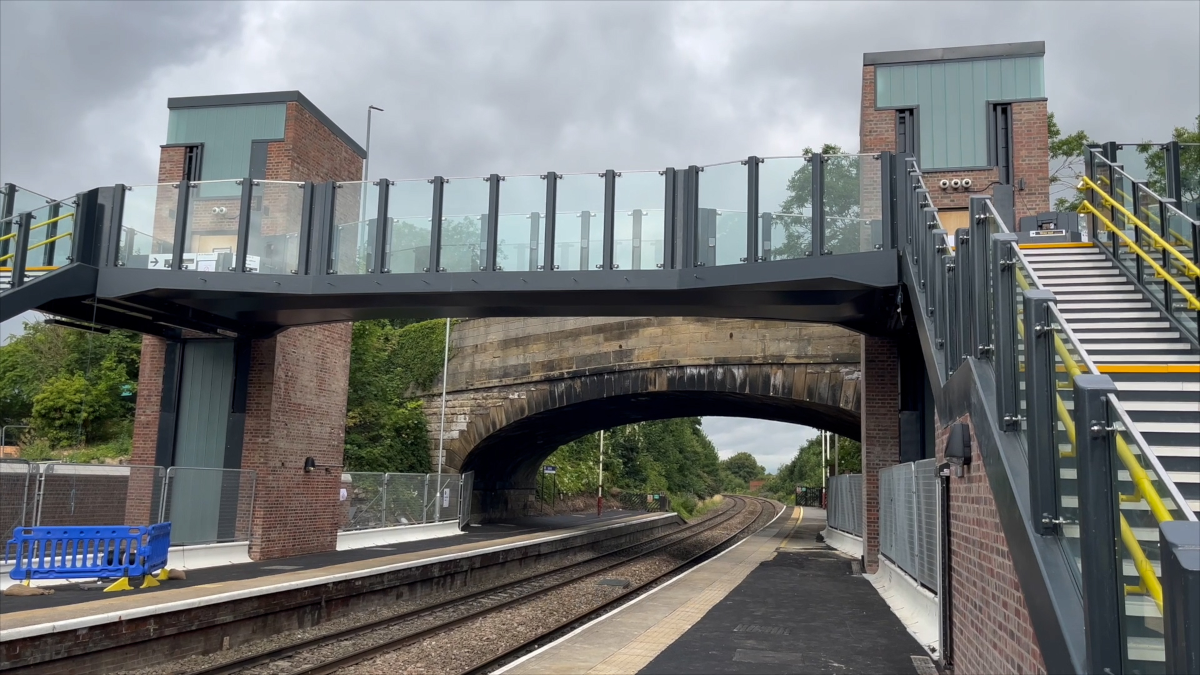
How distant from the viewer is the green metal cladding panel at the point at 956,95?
16547 millimetres

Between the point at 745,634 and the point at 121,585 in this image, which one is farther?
the point at 121,585

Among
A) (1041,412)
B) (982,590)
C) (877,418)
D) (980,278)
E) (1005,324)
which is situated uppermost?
(980,278)

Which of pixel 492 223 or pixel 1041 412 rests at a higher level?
pixel 492 223

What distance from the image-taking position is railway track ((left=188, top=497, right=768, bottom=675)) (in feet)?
36.6

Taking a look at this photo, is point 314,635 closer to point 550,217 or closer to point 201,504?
point 201,504

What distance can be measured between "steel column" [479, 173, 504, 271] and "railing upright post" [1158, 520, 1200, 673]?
43.3ft

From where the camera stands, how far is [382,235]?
16.3 m

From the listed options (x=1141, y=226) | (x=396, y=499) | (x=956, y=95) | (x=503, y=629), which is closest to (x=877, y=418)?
(x=956, y=95)

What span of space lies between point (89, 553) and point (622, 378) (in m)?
15.4

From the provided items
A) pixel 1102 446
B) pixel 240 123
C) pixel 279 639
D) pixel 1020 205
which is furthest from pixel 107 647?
pixel 1020 205

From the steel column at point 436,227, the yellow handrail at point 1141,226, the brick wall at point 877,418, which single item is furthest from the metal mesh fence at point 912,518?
the steel column at point 436,227

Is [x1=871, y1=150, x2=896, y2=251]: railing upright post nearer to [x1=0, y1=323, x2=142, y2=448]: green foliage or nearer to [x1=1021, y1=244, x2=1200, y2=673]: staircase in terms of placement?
[x1=1021, y1=244, x2=1200, y2=673]: staircase

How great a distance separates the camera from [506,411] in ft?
97.8

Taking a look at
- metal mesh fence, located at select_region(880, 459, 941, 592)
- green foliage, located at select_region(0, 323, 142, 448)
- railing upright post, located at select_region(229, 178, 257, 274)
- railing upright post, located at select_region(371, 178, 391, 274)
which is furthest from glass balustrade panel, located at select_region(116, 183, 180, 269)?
green foliage, located at select_region(0, 323, 142, 448)
